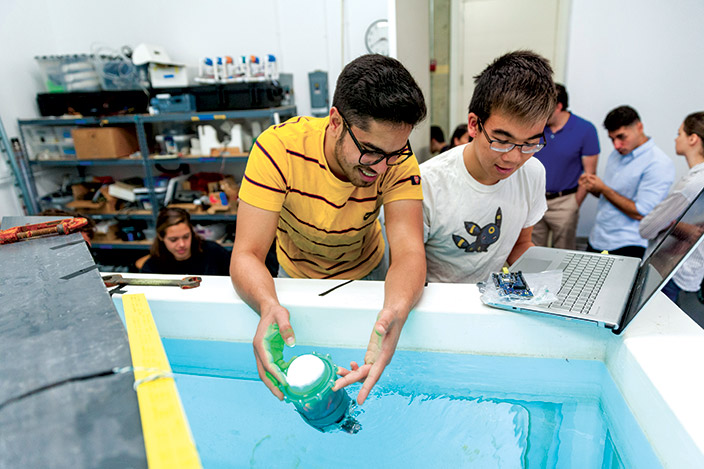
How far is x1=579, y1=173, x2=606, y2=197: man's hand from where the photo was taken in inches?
105

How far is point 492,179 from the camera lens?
128cm

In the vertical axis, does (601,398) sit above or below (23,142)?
below

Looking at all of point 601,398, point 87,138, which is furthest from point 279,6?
point 601,398

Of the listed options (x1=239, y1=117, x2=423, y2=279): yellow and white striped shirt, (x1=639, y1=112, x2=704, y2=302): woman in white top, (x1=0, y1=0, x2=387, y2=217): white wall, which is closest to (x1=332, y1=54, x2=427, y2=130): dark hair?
(x1=239, y1=117, x2=423, y2=279): yellow and white striped shirt

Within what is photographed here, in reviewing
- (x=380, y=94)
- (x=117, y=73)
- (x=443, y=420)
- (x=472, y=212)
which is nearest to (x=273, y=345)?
(x=443, y=420)

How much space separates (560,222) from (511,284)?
90.0 inches

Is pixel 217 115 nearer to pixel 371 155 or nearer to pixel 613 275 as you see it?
pixel 371 155

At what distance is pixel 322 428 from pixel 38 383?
1.88 ft

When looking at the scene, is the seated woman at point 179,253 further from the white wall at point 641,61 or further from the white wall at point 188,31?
the white wall at point 641,61

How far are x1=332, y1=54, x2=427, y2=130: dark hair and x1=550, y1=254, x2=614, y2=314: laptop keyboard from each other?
56cm

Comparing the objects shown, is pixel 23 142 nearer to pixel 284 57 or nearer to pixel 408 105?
pixel 284 57

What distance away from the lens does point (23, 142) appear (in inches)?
158

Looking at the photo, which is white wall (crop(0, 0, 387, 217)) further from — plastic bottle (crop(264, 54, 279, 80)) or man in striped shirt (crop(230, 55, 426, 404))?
man in striped shirt (crop(230, 55, 426, 404))

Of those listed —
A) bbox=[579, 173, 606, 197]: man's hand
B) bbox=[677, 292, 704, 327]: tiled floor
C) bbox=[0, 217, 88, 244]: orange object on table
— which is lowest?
bbox=[677, 292, 704, 327]: tiled floor
